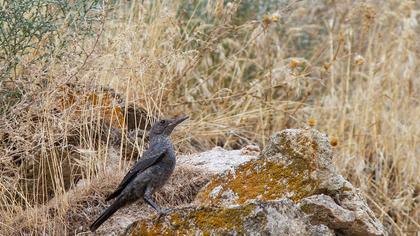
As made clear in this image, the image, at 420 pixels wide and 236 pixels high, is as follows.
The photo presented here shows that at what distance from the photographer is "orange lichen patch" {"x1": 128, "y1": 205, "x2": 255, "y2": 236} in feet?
15.9

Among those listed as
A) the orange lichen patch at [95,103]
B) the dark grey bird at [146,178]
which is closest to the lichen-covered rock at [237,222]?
the dark grey bird at [146,178]

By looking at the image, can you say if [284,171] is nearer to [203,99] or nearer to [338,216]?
[338,216]

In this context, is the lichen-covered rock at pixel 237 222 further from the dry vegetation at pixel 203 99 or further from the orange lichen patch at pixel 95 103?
the orange lichen patch at pixel 95 103

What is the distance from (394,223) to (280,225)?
3401 mm

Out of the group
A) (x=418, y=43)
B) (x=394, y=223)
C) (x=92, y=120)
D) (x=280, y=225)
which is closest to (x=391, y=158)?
(x=394, y=223)

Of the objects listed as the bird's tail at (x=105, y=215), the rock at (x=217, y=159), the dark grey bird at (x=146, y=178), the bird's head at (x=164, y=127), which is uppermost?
the bird's head at (x=164, y=127)

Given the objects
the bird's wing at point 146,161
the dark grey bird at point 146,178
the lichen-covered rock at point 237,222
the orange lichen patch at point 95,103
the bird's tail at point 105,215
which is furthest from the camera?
the orange lichen patch at point 95,103

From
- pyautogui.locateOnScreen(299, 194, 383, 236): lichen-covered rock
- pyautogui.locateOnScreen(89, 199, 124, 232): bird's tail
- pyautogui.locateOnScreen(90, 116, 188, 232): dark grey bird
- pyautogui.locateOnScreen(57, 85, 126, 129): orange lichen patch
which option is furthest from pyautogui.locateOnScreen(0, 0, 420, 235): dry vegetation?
pyautogui.locateOnScreen(299, 194, 383, 236): lichen-covered rock

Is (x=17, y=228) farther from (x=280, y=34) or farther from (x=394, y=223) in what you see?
(x=280, y=34)

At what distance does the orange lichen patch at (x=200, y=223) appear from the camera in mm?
4832

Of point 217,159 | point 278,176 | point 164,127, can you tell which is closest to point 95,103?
point 164,127

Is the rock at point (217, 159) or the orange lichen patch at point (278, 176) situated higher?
the orange lichen patch at point (278, 176)

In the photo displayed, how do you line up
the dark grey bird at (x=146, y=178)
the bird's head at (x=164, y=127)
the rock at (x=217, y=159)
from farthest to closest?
the rock at (x=217, y=159) → the bird's head at (x=164, y=127) → the dark grey bird at (x=146, y=178)

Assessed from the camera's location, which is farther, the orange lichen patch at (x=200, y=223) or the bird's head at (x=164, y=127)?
the bird's head at (x=164, y=127)
